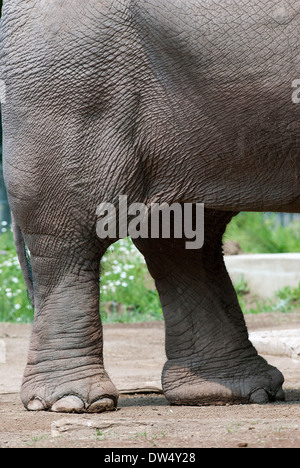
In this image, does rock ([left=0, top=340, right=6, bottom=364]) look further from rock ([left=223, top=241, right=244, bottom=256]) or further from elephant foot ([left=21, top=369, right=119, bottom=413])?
rock ([left=223, top=241, right=244, bottom=256])

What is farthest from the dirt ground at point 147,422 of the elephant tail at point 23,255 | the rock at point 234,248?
the rock at point 234,248

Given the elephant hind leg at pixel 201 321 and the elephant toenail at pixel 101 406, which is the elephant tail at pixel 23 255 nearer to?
the elephant hind leg at pixel 201 321

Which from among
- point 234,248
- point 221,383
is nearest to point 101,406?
point 221,383

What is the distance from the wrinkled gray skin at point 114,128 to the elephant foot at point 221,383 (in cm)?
51

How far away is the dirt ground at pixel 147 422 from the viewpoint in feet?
10.9

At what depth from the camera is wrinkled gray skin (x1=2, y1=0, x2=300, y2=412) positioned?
4.08 m

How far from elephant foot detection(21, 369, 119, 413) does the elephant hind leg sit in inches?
22.2

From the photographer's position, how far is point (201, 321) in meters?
5.00

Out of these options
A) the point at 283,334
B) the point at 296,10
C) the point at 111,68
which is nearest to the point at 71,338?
the point at 111,68

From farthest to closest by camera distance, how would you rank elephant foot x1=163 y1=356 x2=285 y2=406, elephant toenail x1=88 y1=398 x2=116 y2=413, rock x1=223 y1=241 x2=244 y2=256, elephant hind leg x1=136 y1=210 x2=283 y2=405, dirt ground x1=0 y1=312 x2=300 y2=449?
rock x1=223 y1=241 x2=244 y2=256, elephant hind leg x1=136 y1=210 x2=283 y2=405, elephant foot x1=163 y1=356 x2=285 y2=406, elephant toenail x1=88 y1=398 x2=116 y2=413, dirt ground x1=0 y1=312 x2=300 y2=449

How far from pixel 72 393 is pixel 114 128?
1.27 m

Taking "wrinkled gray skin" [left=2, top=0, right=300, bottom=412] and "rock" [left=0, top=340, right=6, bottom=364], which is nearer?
"wrinkled gray skin" [left=2, top=0, right=300, bottom=412]

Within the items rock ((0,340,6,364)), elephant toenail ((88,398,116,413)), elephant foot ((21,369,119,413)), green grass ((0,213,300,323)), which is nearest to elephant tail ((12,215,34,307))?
elephant foot ((21,369,119,413))

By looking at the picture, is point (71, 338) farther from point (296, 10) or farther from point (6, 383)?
point (296, 10)
